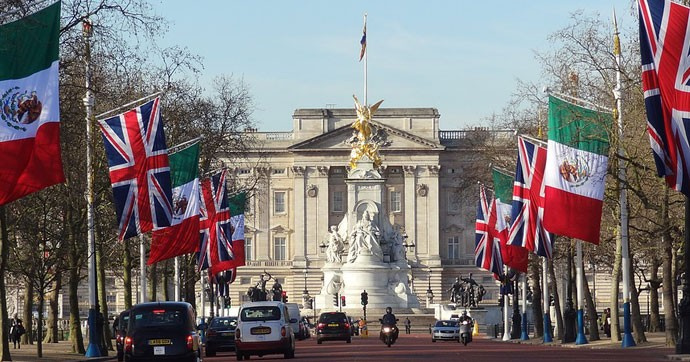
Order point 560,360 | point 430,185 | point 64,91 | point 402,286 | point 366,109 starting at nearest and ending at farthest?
point 560,360 → point 64,91 → point 402,286 → point 366,109 → point 430,185

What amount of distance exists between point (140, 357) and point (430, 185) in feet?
492

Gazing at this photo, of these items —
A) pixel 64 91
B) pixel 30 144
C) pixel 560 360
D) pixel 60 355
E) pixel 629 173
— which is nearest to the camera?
pixel 30 144

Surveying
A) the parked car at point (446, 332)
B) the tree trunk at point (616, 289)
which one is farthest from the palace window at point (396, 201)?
the tree trunk at point (616, 289)

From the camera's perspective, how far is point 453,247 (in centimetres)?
19225

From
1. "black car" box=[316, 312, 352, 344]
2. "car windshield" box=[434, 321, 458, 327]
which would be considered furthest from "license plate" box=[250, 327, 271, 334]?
"car windshield" box=[434, 321, 458, 327]

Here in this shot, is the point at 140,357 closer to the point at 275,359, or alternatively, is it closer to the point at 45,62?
the point at 45,62

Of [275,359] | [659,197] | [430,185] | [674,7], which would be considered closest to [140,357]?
[275,359]

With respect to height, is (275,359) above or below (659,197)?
below

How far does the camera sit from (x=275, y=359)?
5331cm

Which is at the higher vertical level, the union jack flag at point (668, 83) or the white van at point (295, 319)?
the union jack flag at point (668, 83)

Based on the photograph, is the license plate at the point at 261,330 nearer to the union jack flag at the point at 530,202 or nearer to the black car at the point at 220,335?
Answer: the black car at the point at 220,335

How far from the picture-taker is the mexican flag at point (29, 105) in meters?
36.2

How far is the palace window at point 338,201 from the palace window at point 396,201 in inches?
215

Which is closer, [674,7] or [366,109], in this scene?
[674,7]
